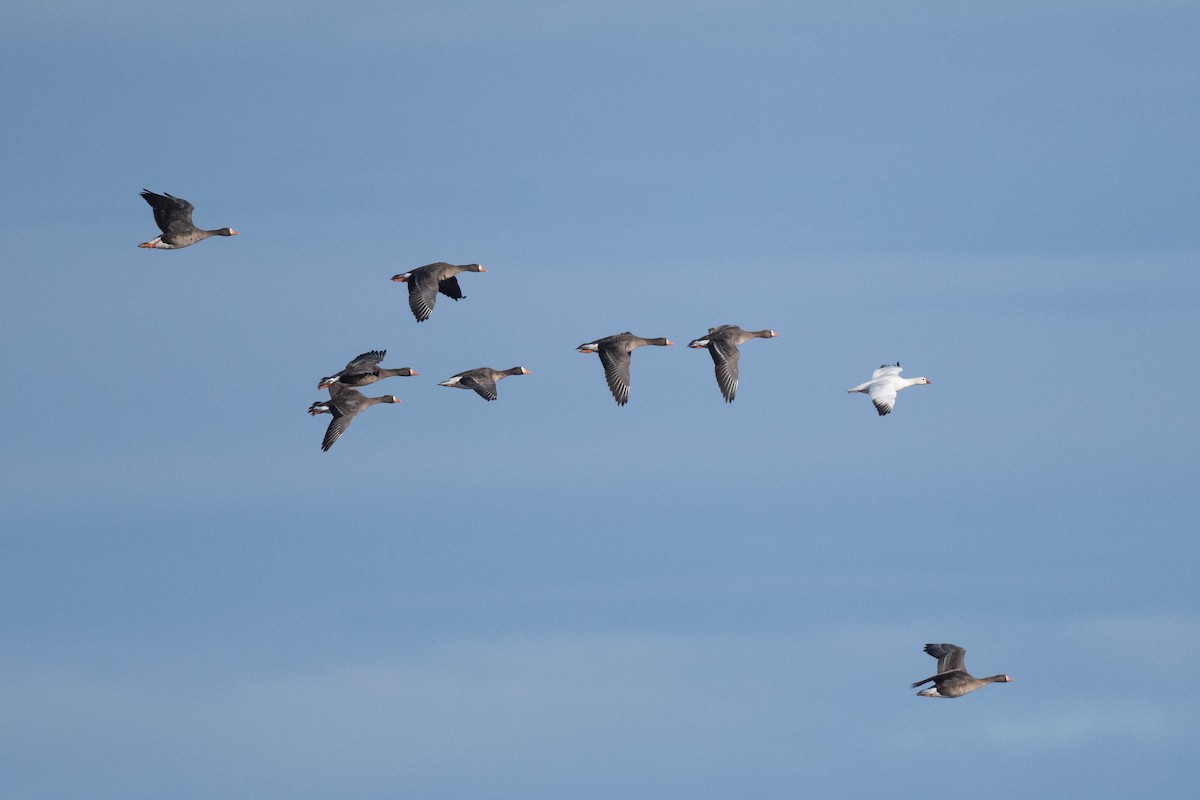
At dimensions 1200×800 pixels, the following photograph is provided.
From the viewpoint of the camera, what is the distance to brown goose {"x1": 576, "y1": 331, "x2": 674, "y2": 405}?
262ft

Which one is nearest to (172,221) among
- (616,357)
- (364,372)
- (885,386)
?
(364,372)

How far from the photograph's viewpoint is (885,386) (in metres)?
85.8

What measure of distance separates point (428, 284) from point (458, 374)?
9.93ft

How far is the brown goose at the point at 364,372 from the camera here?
3216 inches

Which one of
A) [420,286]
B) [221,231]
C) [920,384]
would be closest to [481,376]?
[420,286]

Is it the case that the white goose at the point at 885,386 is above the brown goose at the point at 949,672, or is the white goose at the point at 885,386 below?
above

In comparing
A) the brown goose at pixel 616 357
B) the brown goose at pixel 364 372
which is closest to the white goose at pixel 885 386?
the brown goose at pixel 616 357

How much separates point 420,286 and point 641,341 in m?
7.76

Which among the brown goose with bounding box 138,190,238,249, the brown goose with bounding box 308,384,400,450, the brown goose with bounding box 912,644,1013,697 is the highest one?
the brown goose with bounding box 138,190,238,249

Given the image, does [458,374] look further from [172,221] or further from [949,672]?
[949,672]

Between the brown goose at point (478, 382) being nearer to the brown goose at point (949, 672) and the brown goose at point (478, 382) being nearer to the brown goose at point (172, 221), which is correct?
the brown goose at point (172, 221)

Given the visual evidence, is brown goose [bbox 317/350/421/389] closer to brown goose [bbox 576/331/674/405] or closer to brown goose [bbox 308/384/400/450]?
brown goose [bbox 308/384/400/450]

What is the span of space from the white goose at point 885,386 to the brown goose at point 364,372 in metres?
15.1

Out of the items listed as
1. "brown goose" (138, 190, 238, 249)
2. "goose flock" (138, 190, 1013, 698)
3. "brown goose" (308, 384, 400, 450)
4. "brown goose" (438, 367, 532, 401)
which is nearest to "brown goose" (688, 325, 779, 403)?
"goose flock" (138, 190, 1013, 698)
